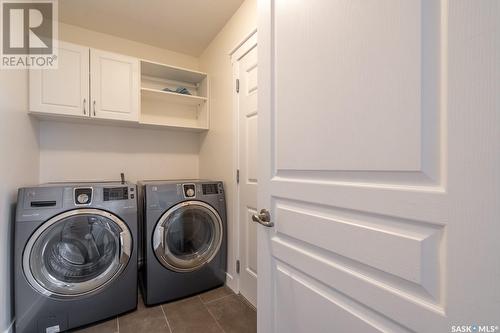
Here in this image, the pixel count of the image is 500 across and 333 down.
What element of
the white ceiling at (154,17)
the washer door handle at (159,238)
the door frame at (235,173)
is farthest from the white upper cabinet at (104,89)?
the washer door handle at (159,238)

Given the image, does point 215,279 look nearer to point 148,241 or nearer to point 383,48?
point 148,241


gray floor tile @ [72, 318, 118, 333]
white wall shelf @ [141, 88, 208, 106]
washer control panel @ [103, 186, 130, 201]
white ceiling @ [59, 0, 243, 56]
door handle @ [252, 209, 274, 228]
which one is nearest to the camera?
door handle @ [252, 209, 274, 228]

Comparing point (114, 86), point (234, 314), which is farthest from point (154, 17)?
point (234, 314)

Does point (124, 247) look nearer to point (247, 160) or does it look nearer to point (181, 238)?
point (181, 238)

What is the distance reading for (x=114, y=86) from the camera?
195cm

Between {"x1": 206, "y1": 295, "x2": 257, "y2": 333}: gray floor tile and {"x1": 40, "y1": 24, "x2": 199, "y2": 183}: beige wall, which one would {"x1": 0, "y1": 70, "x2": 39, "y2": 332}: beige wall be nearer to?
{"x1": 40, "y1": 24, "x2": 199, "y2": 183}: beige wall

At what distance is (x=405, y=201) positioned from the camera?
0.55 m

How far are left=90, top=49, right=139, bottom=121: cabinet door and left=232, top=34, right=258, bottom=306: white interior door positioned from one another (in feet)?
3.07

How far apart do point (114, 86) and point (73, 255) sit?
1.38 meters

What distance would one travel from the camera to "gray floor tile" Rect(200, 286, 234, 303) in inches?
74.4

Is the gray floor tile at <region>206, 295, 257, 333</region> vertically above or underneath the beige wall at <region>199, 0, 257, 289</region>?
underneath

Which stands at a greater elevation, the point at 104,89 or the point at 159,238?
the point at 104,89

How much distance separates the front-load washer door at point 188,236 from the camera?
71.3 inches

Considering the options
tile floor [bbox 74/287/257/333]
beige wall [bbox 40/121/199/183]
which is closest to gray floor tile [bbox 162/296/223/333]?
tile floor [bbox 74/287/257/333]
